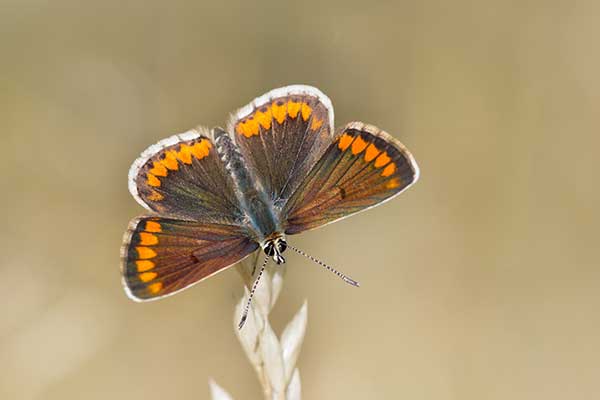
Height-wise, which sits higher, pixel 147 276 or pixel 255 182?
pixel 255 182

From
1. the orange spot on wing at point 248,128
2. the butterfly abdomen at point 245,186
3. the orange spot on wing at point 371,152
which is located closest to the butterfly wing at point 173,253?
the butterfly abdomen at point 245,186

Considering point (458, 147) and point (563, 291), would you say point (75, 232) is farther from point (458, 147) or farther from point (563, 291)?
point (563, 291)

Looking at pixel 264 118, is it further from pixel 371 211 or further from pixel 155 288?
pixel 371 211

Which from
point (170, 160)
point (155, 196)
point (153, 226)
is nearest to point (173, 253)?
point (153, 226)

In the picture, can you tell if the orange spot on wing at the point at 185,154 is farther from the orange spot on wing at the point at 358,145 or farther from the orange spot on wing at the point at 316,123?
the orange spot on wing at the point at 358,145

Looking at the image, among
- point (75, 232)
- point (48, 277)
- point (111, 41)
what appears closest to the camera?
point (48, 277)

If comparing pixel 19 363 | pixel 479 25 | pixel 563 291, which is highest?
pixel 479 25


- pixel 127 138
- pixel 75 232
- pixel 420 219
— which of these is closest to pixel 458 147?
pixel 420 219
